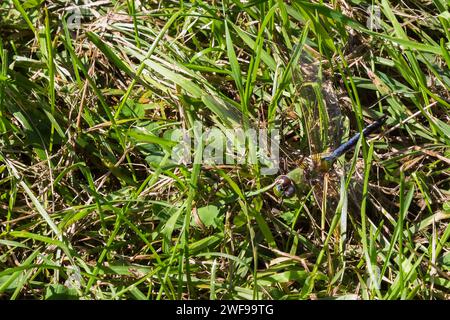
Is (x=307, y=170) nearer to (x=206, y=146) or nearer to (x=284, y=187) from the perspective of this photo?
(x=284, y=187)

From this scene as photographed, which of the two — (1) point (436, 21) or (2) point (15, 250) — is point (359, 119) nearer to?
(1) point (436, 21)

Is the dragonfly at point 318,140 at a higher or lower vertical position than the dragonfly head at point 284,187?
higher

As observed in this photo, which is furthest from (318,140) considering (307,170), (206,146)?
(206,146)

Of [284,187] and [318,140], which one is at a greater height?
[318,140]
